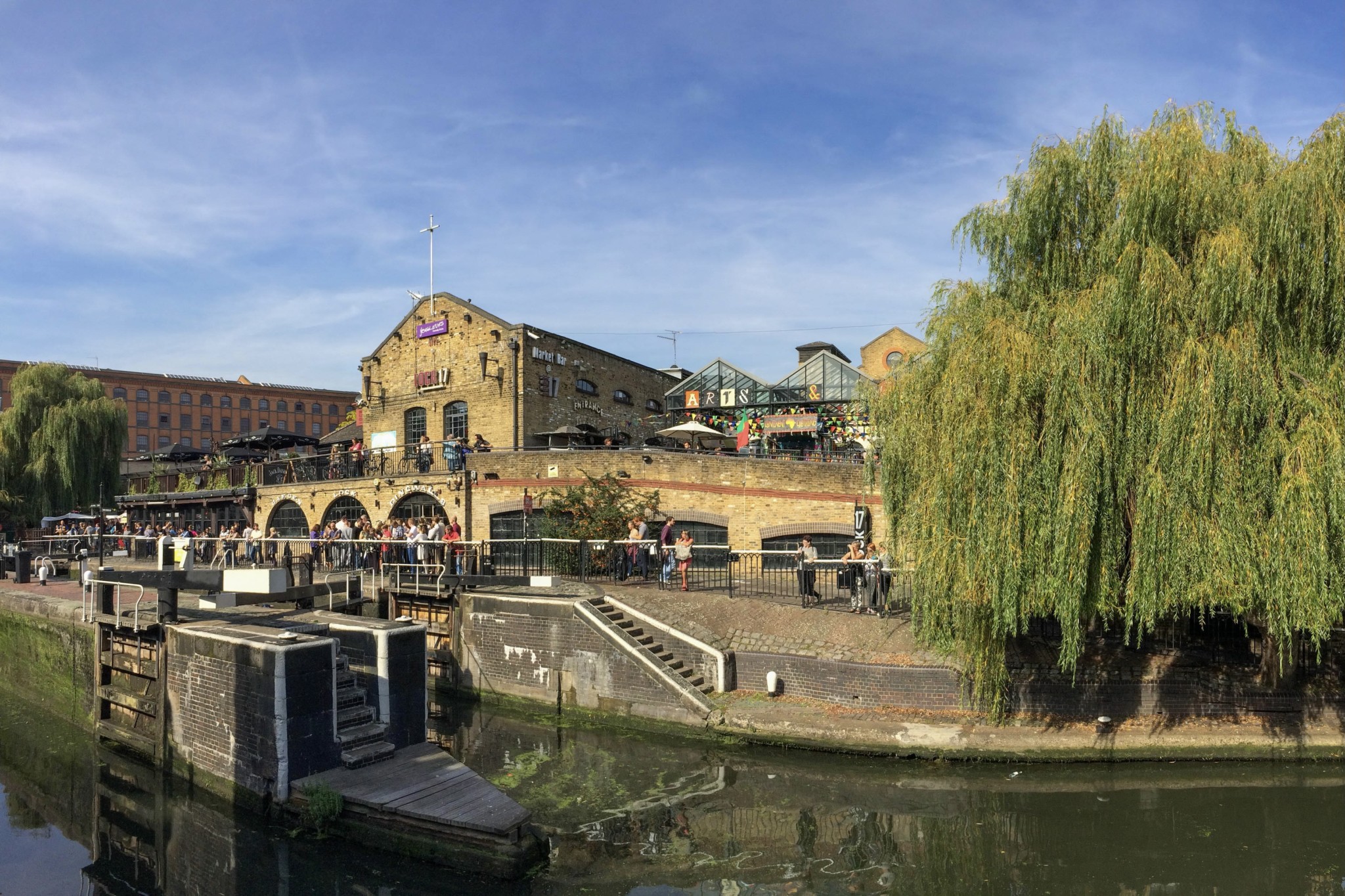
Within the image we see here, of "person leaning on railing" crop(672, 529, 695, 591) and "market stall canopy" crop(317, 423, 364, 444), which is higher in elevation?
"market stall canopy" crop(317, 423, 364, 444)

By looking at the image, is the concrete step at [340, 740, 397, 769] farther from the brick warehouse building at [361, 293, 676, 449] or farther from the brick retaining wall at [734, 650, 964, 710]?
the brick warehouse building at [361, 293, 676, 449]

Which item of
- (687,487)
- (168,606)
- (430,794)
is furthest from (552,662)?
(687,487)

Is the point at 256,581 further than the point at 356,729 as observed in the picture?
Yes

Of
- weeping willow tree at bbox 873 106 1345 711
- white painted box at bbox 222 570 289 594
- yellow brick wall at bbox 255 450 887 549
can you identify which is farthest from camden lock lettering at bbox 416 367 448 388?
weeping willow tree at bbox 873 106 1345 711

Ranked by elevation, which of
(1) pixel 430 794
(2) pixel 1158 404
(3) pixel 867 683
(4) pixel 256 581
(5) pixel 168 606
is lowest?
(1) pixel 430 794

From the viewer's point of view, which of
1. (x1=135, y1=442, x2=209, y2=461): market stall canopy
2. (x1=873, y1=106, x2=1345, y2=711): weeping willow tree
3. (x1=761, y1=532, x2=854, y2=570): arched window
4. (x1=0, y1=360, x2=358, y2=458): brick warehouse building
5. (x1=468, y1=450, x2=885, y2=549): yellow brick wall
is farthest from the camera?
(x1=0, y1=360, x2=358, y2=458): brick warehouse building

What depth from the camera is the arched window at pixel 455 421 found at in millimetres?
27688

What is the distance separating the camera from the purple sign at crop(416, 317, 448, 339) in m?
27.9

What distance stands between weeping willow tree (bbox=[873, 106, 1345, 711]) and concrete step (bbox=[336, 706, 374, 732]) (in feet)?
25.6

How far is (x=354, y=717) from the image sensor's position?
38.2 ft

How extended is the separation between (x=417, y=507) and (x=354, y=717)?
13878mm

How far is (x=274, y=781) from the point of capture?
10617mm

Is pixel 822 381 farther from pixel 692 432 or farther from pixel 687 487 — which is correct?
pixel 687 487

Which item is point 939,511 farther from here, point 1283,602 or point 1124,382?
point 1283,602
